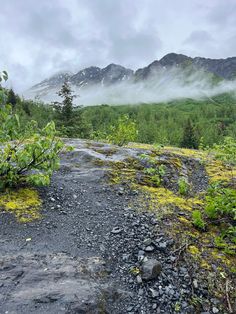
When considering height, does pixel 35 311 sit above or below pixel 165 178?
below

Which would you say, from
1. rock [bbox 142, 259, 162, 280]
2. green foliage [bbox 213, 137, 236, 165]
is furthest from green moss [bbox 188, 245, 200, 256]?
green foliage [bbox 213, 137, 236, 165]

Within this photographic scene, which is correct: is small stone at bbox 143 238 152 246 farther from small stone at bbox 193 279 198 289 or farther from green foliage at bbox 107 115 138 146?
green foliage at bbox 107 115 138 146

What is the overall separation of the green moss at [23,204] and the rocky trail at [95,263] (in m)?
0.15

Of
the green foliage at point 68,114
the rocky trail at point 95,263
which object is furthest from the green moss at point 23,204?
the green foliage at point 68,114

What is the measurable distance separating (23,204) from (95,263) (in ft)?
8.27

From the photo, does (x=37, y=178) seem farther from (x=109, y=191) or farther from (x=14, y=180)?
(x=109, y=191)

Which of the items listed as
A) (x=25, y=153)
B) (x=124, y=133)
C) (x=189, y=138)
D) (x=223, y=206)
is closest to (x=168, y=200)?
(x=223, y=206)

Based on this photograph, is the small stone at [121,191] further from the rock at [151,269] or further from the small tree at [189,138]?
the small tree at [189,138]

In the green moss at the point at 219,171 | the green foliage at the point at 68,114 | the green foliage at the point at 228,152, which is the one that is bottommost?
the green moss at the point at 219,171

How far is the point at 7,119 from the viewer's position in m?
7.74

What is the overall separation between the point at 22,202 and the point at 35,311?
3.24 m

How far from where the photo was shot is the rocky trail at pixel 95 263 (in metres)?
5.32

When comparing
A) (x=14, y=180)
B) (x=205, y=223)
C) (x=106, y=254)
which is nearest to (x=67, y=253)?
(x=106, y=254)

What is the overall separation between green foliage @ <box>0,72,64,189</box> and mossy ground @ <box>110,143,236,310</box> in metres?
2.34
